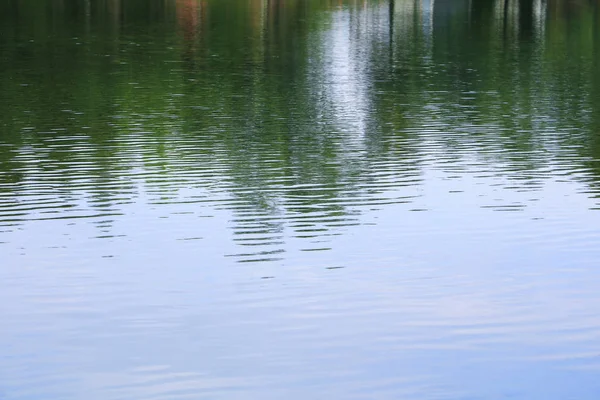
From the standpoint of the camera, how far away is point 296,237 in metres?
20.2

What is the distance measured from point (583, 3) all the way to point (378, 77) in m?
71.8

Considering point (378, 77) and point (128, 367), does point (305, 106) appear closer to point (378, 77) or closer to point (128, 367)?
point (378, 77)

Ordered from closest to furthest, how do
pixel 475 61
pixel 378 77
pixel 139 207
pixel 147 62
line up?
pixel 139 207 → pixel 378 77 → pixel 147 62 → pixel 475 61

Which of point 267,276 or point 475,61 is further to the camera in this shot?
point 475,61

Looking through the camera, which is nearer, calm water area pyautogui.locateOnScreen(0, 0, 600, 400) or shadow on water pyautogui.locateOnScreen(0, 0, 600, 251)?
calm water area pyautogui.locateOnScreen(0, 0, 600, 400)

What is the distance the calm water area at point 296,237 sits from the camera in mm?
13781

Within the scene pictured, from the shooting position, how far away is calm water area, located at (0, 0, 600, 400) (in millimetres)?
13781

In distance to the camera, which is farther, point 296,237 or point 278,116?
point 278,116

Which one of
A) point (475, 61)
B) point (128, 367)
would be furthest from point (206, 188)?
point (475, 61)

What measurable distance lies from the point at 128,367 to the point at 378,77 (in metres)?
37.2

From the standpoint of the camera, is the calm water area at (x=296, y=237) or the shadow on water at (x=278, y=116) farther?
the shadow on water at (x=278, y=116)

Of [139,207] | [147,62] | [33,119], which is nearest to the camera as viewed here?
[139,207]

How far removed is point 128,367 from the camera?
13.8 m

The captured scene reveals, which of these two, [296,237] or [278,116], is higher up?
[278,116]
